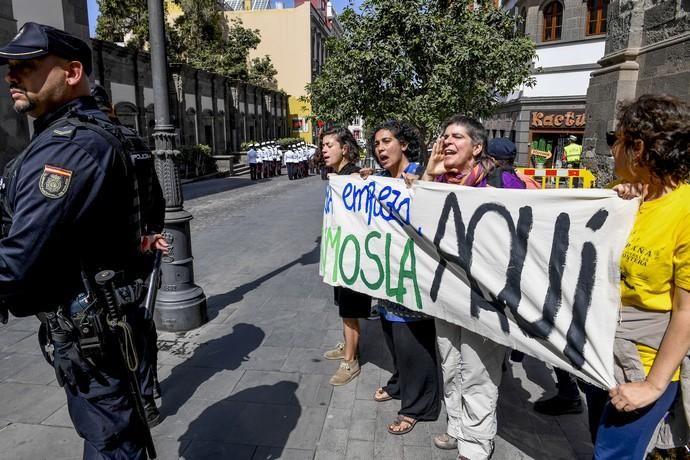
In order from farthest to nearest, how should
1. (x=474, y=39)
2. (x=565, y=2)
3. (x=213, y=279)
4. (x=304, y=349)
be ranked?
(x=565, y=2) < (x=474, y=39) < (x=213, y=279) < (x=304, y=349)

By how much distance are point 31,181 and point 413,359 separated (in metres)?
2.27

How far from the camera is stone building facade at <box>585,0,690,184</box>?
4598mm

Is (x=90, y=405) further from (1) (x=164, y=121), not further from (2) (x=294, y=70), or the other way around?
(2) (x=294, y=70)

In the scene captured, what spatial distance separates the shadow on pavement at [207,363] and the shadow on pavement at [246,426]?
0.27m

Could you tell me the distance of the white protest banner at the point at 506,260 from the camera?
2.03m

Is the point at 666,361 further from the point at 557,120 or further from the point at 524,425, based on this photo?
the point at 557,120

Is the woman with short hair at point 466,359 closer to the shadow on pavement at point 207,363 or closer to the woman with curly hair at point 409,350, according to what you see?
the woman with curly hair at point 409,350

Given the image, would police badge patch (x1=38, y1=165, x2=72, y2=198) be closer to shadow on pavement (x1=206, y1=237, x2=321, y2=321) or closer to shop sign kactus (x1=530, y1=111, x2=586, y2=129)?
shadow on pavement (x1=206, y1=237, x2=321, y2=321)

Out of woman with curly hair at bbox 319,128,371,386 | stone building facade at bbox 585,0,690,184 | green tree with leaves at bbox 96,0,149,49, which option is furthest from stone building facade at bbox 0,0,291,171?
stone building facade at bbox 585,0,690,184

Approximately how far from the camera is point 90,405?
6.41 feet

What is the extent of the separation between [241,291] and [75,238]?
4.34 meters

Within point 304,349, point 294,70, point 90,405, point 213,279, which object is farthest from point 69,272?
point 294,70

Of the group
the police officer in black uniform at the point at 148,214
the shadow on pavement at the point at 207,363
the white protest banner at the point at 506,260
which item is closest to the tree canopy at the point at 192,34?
the shadow on pavement at the point at 207,363

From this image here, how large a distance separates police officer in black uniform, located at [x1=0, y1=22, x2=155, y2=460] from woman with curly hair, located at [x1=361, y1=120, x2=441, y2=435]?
1574mm
